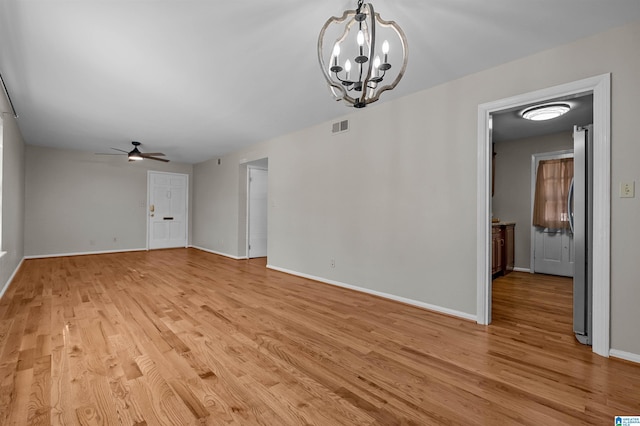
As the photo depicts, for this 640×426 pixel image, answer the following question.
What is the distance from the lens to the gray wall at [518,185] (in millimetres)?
5395

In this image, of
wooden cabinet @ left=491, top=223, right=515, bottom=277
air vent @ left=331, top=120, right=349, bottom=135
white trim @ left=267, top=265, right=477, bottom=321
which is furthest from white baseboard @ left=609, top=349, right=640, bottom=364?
air vent @ left=331, top=120, right=349, bottom=135

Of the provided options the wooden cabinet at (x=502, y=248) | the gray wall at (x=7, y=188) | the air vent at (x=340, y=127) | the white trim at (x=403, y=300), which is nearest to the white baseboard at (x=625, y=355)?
the white trim at (x=403, y=300)

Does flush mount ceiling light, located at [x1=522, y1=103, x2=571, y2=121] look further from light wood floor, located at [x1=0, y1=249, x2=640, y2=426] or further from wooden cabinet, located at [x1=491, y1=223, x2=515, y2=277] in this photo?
light wood floor, located at [x1=0, y1=249, x2=640, y2=426]

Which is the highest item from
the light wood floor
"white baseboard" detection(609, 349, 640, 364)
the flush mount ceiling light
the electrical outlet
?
the flush mount ceiling light

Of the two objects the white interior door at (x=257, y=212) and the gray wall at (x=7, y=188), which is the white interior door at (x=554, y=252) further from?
the gray wall at (x=7, y=188)

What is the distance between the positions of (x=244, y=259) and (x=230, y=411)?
16.6 ft

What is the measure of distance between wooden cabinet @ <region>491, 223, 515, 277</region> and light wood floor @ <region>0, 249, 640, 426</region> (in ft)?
3.83

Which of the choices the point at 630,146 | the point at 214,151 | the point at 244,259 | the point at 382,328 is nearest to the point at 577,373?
the point at 382,328

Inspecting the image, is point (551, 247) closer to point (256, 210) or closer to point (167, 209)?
point (256, 210)

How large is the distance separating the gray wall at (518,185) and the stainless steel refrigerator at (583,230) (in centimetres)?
332

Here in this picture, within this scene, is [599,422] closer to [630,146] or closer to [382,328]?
[382,328]

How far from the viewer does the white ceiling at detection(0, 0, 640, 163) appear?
2.00 meters

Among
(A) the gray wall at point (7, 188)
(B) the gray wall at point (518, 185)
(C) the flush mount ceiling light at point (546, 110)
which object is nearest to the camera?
(C) the flush mount ceiling light at point (546, 110)

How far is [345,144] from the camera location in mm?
4145
